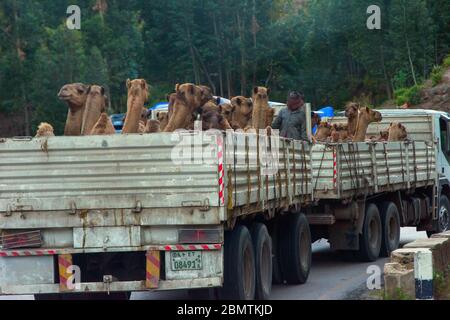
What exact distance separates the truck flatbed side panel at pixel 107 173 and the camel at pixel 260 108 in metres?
5.63

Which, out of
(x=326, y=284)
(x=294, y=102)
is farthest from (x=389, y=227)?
(x=326, y=284)

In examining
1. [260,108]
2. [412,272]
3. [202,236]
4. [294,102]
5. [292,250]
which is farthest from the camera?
[294,102]

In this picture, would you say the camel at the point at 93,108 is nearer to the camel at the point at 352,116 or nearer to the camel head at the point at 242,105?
the camel head at the point at 242,105

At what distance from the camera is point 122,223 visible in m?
12.0

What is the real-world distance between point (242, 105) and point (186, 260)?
641 cm

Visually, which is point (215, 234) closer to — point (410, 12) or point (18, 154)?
point (18, 154)

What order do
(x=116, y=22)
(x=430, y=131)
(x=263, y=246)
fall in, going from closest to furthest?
1. (x=263, y=246)
2. (x=430, y=131)
3. (x=116, y=22)

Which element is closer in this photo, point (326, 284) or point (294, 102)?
point (326, 284)

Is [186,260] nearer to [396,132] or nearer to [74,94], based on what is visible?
[74,94]

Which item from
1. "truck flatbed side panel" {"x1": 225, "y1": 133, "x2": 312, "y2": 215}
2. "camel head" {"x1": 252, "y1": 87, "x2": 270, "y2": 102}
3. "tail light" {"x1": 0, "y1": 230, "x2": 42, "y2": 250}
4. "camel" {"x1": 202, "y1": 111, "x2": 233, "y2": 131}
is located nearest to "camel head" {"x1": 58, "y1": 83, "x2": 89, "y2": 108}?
"camel" {"x1": 202, "y1": 111, "x2": 233, "y2": 131}

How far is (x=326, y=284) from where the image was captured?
1630 cm

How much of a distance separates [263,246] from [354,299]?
137cm

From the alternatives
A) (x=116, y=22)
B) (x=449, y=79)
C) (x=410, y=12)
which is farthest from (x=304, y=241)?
(x=116, y=22)

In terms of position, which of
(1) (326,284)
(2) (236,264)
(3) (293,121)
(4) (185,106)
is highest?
(3) (293,121)
